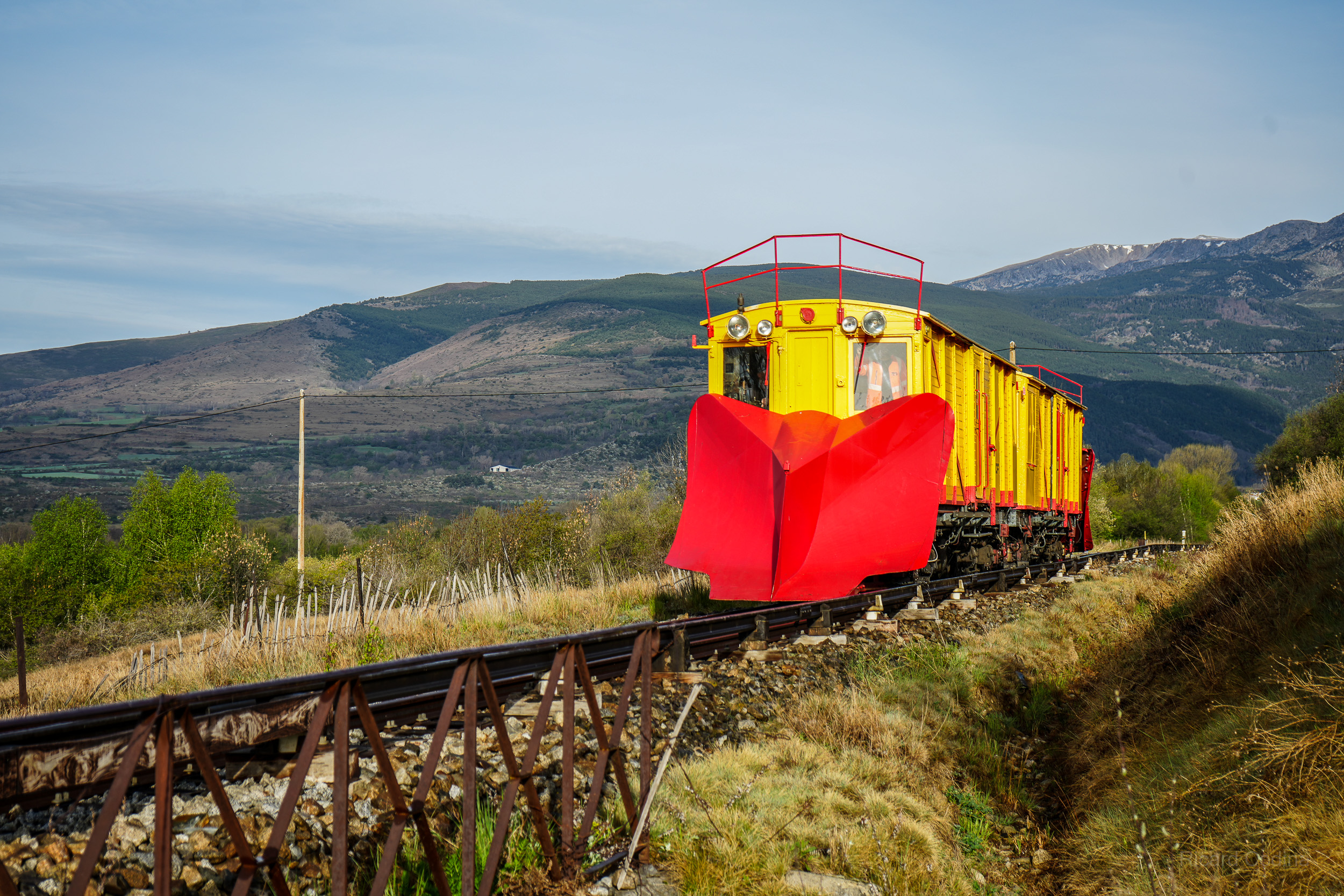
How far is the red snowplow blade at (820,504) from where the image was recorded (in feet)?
31.1

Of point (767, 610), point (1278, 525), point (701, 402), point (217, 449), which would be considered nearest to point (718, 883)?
point (767, 610)

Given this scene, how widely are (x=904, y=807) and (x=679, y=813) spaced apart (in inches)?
70.7

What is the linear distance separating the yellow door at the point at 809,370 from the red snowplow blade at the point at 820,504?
0.94 meters

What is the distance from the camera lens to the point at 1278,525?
941cm

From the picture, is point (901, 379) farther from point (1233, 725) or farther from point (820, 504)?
point (1233, 725)

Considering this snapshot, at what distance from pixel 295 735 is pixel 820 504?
233 inches

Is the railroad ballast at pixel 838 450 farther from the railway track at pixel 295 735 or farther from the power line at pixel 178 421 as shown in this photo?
the power line at pixel 178 421

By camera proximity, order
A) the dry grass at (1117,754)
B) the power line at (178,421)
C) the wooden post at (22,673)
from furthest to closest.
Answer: the power line at (178,421), the wooden post at (22,673), the dry grass at (1117,754)

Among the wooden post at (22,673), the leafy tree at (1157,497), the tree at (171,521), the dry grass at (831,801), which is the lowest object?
the leafy tree at (1157,497)

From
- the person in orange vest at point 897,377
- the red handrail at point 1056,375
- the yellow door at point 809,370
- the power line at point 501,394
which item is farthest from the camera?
the power line at point 501,394

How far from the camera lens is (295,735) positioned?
4730mm

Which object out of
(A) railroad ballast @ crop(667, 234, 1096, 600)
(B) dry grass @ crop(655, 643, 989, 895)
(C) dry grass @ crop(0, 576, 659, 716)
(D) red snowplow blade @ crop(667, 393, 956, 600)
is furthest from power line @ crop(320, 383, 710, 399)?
(B) dry grass @ crop(655, 643, 989, 895)

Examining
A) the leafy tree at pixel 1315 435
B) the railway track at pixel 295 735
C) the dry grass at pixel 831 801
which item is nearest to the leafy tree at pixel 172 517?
the dry grass at pixel 831 801

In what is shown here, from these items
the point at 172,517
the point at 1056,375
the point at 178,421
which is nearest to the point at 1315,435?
the point at 1056,375
